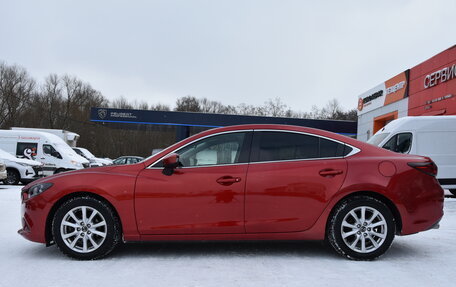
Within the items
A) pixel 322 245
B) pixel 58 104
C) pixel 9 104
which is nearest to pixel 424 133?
pixel 322 245

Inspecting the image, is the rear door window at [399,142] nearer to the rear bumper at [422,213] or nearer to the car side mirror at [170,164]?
the rear bumper at [422,213]

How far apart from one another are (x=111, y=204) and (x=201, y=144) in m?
1.17

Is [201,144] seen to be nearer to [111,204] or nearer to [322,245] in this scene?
[111,204]

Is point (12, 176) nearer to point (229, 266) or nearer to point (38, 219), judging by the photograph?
point (38, 219)

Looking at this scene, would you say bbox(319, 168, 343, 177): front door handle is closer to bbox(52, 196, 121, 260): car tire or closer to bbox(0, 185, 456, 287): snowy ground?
bbox(0, 185, 456, 287): snowy ground

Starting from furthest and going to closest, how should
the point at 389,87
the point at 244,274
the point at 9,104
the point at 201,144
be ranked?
1. the point at 9,104
2. the point at 389,87
3. the point at 201,144
4. the point at 244,274

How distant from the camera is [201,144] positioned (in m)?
4.55

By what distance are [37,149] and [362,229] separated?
57.2 feet

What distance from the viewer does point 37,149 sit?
18.5 m

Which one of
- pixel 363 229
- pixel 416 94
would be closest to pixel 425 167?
pixel 363 229

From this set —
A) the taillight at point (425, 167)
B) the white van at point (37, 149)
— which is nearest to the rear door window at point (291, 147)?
the taillight at point (425, 167)

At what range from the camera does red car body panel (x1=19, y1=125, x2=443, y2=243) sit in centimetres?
424

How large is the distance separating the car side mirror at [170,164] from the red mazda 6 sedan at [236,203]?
0.03 feet

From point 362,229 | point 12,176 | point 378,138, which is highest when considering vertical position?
point 378,138
